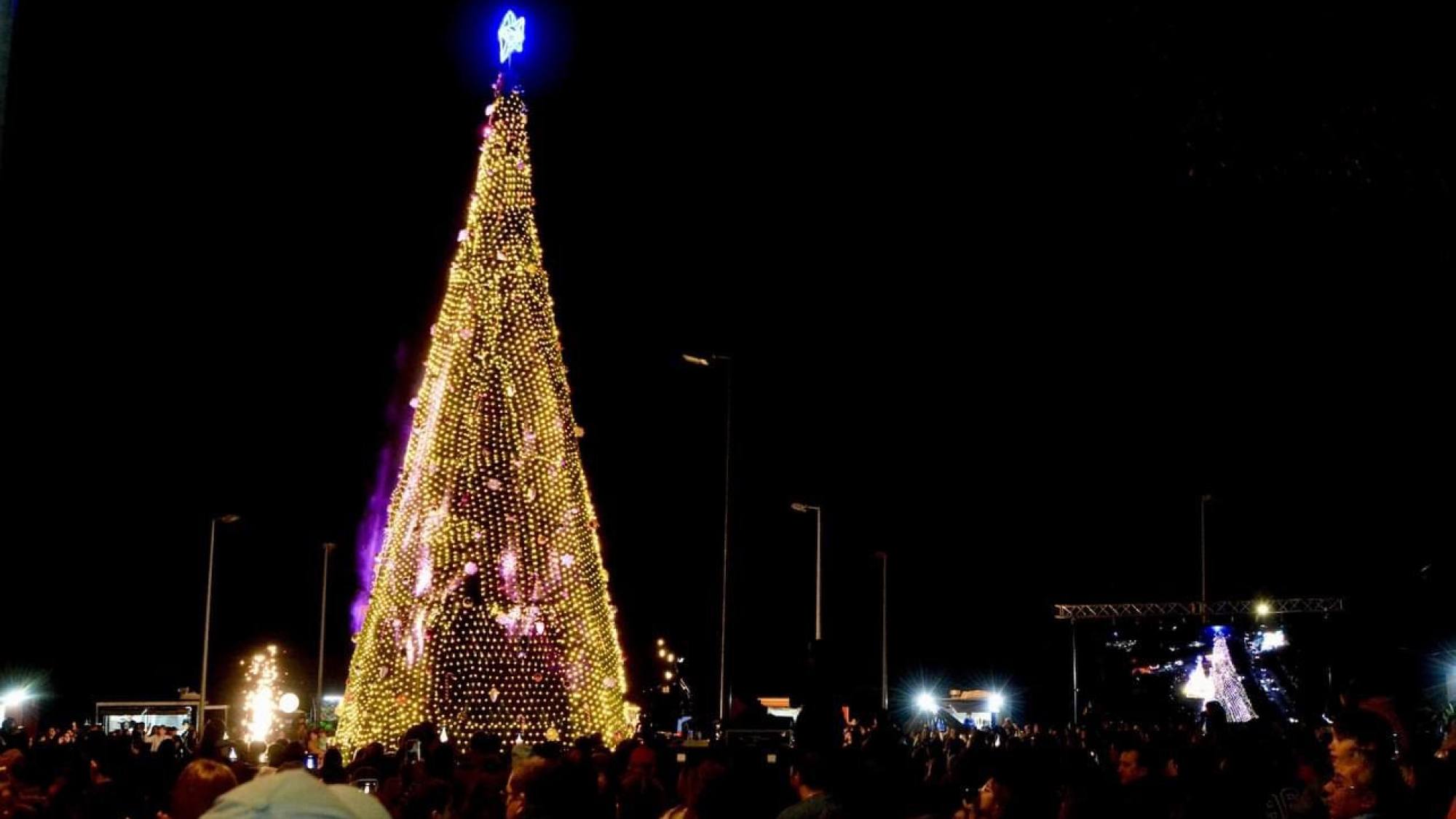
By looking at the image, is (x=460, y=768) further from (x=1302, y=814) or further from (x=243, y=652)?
(x=243, y=652)

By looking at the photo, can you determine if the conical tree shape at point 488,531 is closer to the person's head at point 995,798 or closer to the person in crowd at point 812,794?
the person's head at point 995,798

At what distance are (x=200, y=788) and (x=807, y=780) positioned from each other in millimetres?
3113

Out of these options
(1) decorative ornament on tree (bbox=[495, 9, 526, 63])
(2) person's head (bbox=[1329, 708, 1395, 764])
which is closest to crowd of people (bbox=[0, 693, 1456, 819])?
(2) person's head (bbox=[1329, 708, 1395, 764])

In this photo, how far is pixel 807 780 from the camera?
8.20 meters

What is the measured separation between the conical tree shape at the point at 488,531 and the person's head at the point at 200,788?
1501 centimetres

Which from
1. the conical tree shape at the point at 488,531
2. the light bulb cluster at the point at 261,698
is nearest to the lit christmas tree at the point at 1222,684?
the conical tree shape at the point at 488,531

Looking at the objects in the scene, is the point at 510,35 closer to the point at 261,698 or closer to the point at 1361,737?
the point at 261,698

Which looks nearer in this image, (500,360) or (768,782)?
(768,782)

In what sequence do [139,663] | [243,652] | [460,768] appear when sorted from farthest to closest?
[243,652]
[139,663]
[460,768]

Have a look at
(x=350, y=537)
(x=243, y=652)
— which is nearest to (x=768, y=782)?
(x=350, y=537)

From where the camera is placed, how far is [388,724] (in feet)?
72.2

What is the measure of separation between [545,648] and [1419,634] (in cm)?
A: 1324

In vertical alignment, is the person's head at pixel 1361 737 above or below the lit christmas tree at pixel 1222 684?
above

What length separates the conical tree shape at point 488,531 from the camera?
A: 2206cm
